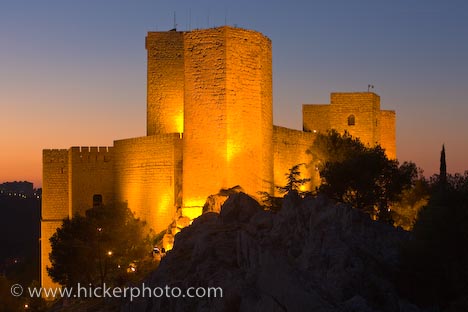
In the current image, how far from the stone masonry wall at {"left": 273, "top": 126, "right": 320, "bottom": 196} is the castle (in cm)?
4

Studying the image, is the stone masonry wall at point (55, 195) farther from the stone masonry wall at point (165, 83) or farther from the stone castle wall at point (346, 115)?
the stone castle wall at point (346, 115)

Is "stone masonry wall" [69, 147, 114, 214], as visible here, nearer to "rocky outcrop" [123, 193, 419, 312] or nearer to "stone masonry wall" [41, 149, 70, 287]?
Result: "stone masonry wall" [41, 149, 70, 287]

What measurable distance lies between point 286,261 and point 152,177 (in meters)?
15.7

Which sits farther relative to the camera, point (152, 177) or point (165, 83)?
point (165, 83)

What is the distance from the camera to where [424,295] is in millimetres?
19016

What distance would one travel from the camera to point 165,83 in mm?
35844

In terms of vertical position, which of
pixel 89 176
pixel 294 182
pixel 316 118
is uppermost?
pixel 316 118

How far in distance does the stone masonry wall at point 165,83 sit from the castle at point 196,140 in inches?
1.6

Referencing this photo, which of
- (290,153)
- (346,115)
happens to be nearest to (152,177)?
(290,153)

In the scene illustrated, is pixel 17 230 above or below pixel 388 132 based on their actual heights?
below

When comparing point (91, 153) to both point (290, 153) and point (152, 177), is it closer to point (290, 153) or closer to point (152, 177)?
point (152, 177)

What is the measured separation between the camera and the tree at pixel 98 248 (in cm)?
3216

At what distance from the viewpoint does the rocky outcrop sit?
57.8ft

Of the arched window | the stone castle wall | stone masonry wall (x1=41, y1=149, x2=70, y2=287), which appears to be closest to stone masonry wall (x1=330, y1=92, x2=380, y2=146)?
the stone castle wall
